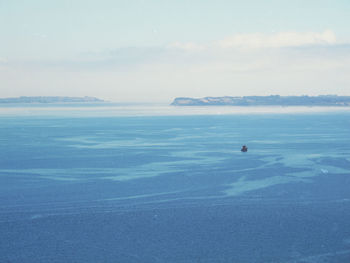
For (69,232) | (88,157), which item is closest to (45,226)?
(69,232)

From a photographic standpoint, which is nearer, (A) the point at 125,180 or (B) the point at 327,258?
(B) the point at 327,258

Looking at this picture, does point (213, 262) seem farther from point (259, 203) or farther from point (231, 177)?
point (231, 177)

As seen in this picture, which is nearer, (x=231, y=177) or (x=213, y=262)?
(x=213, y=262)

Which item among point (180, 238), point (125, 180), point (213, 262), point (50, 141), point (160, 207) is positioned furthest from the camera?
point (50, 141)

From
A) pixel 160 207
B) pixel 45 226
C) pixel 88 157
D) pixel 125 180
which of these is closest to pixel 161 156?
pixel 88 157

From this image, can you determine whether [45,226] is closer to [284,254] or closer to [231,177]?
[284,254]

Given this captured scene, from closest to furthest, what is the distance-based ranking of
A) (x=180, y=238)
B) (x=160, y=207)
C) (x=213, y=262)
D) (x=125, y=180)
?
(x=213, y=262) < (x=180, y=238) < (x=160, y=207) < (x=125, y=180)
